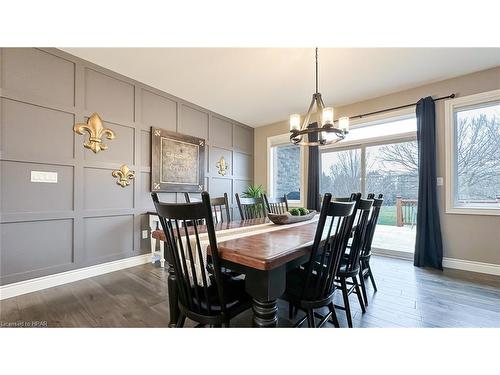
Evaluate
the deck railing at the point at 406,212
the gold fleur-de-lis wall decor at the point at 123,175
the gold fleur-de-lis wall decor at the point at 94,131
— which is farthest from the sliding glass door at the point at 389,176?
the gold fleur-de-lis wall decor at the point at 94,131

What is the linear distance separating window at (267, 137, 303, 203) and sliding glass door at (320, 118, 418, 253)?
0.85m

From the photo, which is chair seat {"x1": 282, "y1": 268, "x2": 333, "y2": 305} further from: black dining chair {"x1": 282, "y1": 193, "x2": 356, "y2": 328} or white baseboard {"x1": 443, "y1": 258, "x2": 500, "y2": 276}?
white baseboard {"x1": 443, "y1": 258, "x2": 500, "y2": 276}

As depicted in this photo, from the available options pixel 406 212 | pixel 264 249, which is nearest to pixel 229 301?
pixel 264 249

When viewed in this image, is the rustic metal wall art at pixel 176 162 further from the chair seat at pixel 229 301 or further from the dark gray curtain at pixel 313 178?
the chair seat at pixel 229 301

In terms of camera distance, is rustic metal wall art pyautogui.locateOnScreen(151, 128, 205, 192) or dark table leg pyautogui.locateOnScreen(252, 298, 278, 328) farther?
rustic metal wall art pyautogui.locateOnScreen(151, 128, 205, 192)

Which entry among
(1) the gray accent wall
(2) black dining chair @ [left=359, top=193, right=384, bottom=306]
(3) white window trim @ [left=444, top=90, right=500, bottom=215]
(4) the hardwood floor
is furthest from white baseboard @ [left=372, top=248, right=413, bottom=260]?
(1) the gray accent wall

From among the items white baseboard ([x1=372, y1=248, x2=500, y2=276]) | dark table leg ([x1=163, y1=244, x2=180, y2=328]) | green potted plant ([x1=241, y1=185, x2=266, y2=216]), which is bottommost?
white baseboard ([x1=372, y1=248, x2=500, y2=276])

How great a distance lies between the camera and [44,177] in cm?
231

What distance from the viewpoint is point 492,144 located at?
2777 millimetres

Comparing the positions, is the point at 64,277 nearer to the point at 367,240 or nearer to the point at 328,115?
the point at 367,240

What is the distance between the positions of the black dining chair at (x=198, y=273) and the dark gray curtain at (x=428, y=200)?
2965mm

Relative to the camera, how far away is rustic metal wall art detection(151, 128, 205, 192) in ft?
10.7
